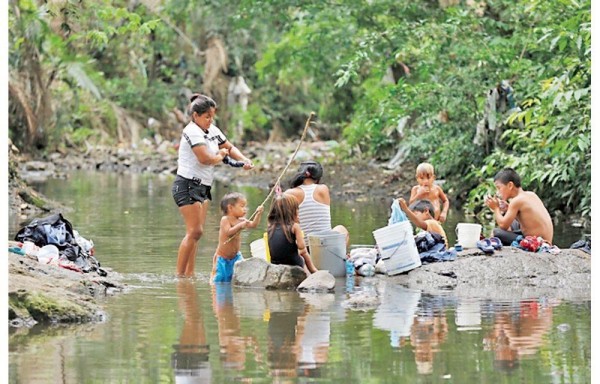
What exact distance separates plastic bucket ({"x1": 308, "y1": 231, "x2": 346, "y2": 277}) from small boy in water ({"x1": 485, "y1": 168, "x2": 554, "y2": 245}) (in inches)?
62.5

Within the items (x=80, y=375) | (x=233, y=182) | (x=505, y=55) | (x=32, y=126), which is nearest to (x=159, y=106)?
(x=32, y=126)

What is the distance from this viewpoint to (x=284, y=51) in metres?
33.9

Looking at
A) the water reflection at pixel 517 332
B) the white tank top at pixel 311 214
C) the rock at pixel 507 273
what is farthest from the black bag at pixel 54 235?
the water reflection at pixel 517 332

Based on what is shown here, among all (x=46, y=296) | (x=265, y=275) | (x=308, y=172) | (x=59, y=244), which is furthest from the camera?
(x=308, y=172)

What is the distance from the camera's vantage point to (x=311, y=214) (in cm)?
1315

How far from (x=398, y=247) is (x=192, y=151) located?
2.28 meters

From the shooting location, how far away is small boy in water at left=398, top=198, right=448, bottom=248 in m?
13.3

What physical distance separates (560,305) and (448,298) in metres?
1.01

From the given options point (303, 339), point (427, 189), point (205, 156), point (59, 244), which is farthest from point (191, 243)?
point (303, 339)

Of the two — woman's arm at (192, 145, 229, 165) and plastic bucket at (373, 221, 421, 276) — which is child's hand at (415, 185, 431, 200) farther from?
woman's arm at (192, 145, 229, 165)

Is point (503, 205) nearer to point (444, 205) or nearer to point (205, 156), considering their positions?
point (444, 205)

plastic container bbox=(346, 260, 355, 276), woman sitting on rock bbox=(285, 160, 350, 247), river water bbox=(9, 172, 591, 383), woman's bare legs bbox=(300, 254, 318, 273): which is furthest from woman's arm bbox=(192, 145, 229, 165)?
plastic container bbox=(346, 260, 355, 276)

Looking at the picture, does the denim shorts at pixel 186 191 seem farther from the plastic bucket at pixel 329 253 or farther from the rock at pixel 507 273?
the rock at pixel 507 273

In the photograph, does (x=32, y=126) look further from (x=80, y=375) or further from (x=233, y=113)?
(x=80, y=375)
